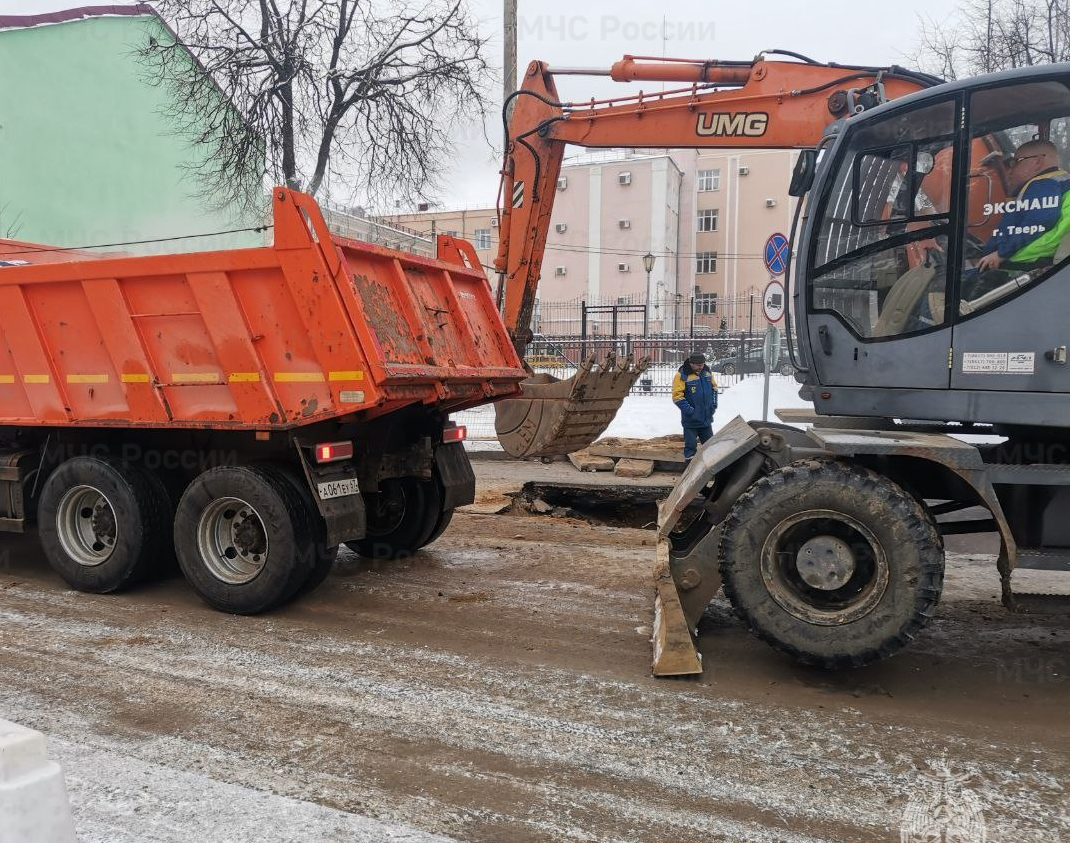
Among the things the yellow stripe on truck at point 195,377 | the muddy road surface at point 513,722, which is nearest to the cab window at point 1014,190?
the muddy road surface at point 513,722

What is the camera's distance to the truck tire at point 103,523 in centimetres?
608

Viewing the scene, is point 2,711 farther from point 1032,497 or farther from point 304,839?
point 1032,497

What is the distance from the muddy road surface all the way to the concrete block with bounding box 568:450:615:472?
6.06 m

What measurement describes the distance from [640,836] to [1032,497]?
2809 mm

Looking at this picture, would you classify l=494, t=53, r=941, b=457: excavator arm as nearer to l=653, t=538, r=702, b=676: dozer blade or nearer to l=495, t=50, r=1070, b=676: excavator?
l=495, t=50, r=1070, b=676: excavator

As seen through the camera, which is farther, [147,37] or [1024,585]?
[147,37]

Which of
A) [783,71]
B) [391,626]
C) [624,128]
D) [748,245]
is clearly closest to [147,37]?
[624,128]

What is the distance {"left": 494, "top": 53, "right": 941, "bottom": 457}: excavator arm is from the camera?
7.88 m

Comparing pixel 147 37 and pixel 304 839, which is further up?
pixel 147 37

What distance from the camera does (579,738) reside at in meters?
3.83

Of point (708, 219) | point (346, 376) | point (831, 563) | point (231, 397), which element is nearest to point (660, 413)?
point (231, 397)

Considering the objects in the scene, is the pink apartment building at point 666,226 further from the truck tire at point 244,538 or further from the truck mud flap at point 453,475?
the truck tire at point 244,538

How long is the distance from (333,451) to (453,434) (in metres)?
1.48

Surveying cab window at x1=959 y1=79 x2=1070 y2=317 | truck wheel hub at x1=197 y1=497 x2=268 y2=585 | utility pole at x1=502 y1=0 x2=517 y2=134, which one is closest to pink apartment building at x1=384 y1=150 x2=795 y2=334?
utility pole at x1=502 y1=0 x2=517 y2=134
